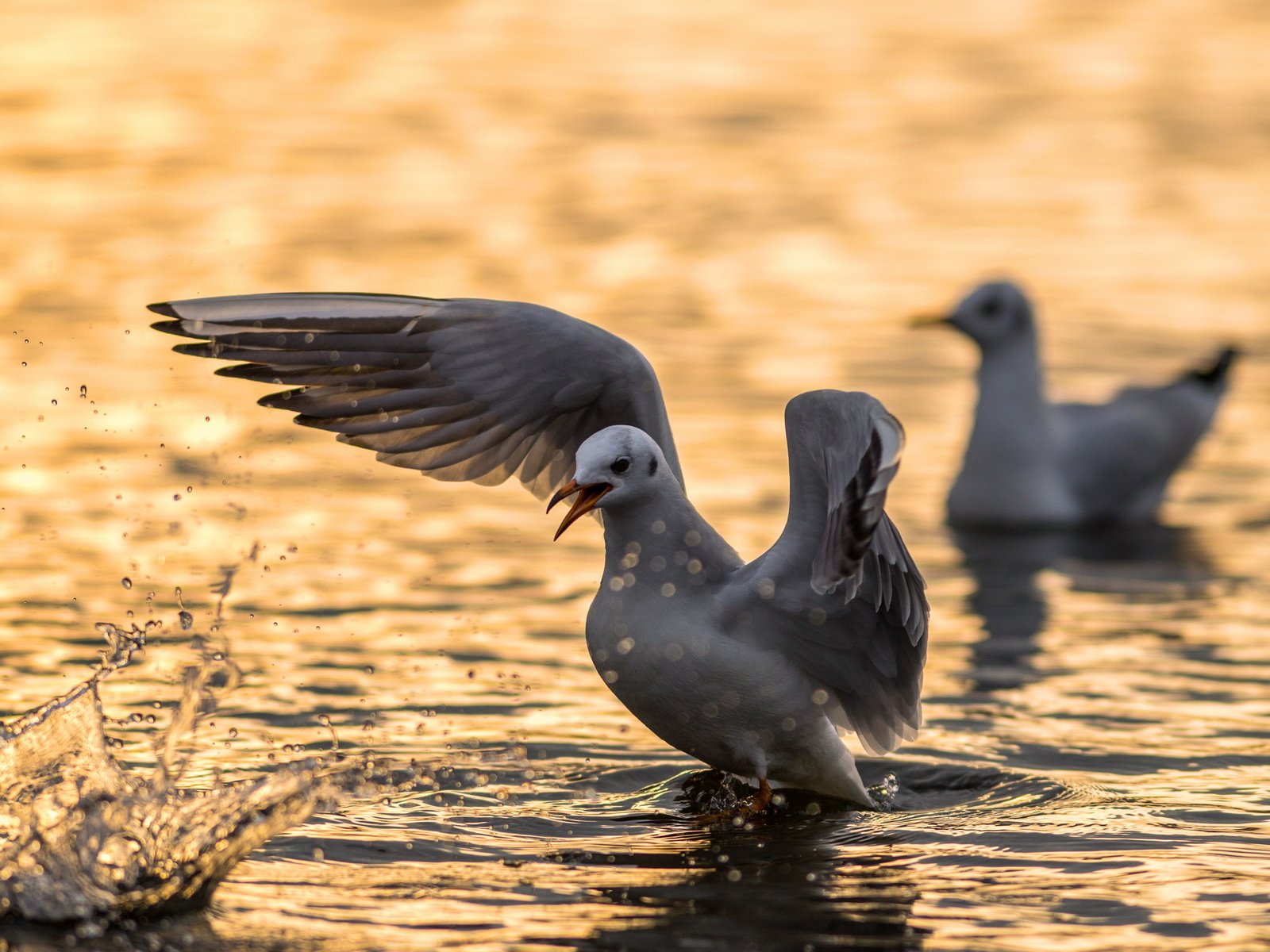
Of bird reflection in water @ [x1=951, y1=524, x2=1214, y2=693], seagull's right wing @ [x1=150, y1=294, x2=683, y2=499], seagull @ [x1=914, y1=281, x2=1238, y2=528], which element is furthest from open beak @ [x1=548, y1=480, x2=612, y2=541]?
seagull @ [x1=914, y1=281, x2=1238, y2=528]

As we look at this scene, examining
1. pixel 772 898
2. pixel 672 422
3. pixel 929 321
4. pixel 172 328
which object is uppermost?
pixel 929 321

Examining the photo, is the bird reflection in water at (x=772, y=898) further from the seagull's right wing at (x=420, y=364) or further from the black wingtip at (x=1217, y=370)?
the black wingtip at (x=1217, y=370)

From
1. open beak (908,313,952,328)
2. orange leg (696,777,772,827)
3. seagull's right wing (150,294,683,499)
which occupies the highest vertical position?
open beak (908,313,952,328)

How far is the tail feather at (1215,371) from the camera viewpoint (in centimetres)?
1282

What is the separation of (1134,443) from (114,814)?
759 centimetres

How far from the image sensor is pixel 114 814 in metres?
6.18

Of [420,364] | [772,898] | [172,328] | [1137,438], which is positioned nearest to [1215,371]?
[1137,438]

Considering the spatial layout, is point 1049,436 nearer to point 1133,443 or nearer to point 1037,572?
point 1133,443

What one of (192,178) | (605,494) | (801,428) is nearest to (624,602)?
(605,494)

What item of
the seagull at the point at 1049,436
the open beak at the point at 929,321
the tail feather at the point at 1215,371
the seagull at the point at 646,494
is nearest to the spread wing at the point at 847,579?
the seagull at the point at 646,494

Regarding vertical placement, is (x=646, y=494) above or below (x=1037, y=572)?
above

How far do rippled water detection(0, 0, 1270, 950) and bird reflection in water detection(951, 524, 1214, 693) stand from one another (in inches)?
1.6

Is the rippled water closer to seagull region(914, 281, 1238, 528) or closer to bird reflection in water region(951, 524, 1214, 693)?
bird reflection in water region(951, 524, 1214, 693)

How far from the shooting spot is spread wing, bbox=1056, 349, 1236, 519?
12.3 meters
